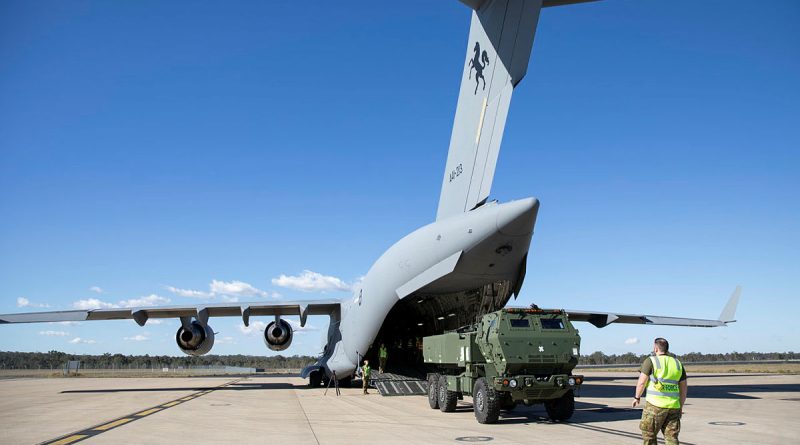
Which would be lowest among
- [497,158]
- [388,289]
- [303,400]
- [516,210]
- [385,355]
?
[303,400]

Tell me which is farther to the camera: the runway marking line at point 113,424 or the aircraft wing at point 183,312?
the aircraft wing at point 183,312

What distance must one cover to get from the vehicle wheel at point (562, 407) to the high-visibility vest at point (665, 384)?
4.88m

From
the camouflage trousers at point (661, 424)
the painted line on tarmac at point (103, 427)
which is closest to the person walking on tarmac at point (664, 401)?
the camouflage trousers at point (661, 424)

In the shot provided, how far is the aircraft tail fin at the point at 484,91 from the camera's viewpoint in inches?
508

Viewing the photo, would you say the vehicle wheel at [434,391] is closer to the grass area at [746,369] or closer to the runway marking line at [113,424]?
the runway marking line at [113,424]

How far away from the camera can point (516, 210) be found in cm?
1250

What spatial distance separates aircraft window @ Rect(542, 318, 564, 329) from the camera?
11.1 m

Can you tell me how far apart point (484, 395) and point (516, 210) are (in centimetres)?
390

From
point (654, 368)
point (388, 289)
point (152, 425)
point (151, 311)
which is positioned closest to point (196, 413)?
point (152, 425)

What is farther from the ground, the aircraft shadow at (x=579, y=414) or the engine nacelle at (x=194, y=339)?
the engine nacelle at (x=194, y=339)

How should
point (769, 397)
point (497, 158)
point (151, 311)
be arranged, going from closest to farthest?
point (497, 158) < point (769, 397) < point (151, 311)

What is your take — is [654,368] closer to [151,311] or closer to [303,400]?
[303,400]

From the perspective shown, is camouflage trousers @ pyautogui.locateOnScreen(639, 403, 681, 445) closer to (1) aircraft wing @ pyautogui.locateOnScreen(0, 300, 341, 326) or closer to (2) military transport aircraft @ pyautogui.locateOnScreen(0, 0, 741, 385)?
(2) military transport aircraft @ pyautogui.locateOnScreen(0, 0, 741, 385)

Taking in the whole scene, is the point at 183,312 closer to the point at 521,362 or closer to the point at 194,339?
the point at 194,339
